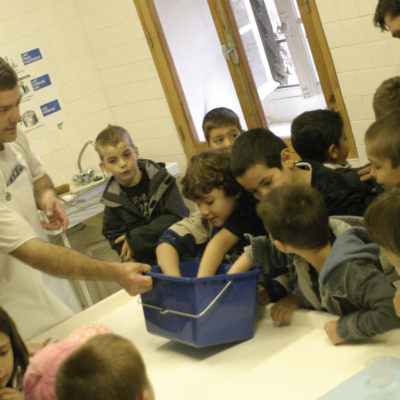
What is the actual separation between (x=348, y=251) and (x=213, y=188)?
0.56m

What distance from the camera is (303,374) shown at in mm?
1321

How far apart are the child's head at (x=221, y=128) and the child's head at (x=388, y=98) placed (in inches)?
26.9

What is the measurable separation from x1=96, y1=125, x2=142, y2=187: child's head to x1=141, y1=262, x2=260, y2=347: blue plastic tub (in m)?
0.87

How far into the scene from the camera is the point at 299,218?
55.3 inches

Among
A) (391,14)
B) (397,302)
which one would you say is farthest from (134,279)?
(391,14)

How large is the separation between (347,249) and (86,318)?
0.99 m

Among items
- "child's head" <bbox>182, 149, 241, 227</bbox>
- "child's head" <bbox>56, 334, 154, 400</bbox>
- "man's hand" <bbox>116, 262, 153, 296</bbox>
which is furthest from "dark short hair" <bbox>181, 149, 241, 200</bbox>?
"child's head" <bbox>56, 334, 154, 400</bbox>

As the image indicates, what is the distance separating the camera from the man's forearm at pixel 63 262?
1796 mm

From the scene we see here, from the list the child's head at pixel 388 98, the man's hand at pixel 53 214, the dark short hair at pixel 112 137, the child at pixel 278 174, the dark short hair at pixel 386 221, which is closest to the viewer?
the dark short hair at pixel 386 221

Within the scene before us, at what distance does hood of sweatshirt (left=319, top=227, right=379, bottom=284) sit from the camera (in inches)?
52.9

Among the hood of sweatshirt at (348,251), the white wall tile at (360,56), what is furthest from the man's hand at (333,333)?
the white wall tile at (360,56)

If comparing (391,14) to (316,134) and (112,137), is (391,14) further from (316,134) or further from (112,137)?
(112,137)

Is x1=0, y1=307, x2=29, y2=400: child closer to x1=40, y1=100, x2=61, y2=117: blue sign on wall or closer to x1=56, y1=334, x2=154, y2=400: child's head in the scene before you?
x1=56, y1=334, x2=154, y2=400: child's head

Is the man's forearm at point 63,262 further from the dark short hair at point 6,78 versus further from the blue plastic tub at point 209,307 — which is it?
the dark short hair at point 6,78
